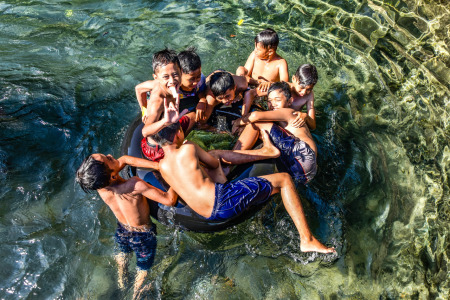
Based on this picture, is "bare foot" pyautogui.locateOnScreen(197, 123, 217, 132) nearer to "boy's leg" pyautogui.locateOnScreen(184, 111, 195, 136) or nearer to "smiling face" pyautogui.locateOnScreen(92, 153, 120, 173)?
"boy's leg" pyautogui.locateOnScreen(184, 111, 195, 136)

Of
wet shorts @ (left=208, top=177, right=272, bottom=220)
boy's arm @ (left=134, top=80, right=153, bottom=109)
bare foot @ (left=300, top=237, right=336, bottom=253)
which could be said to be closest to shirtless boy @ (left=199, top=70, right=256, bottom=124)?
boy's arm @ (left=134, top=80, right=153, bottom=109)

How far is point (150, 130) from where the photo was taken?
137 inches

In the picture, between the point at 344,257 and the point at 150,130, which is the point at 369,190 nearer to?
the point at 344,257

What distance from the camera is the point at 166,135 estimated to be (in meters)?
3.35

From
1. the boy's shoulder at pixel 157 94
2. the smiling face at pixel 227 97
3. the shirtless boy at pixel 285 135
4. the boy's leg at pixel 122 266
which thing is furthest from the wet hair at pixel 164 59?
the boy's leg at pixel 122 266

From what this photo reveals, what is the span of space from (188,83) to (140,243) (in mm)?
1819

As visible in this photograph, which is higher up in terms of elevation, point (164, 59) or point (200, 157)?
point (164, 59)

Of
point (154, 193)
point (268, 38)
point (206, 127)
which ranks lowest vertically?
point (206, 127)

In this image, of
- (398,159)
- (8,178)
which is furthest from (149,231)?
(398,159)

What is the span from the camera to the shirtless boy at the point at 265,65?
4.82 metres

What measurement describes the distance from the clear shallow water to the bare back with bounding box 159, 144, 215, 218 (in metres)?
0.81

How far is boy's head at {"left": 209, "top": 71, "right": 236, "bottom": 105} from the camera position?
13.5 feet

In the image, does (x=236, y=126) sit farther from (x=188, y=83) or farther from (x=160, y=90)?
(x=160, y=90)

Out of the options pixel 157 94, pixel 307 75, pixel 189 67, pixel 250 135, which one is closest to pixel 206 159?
pixel 250 135
